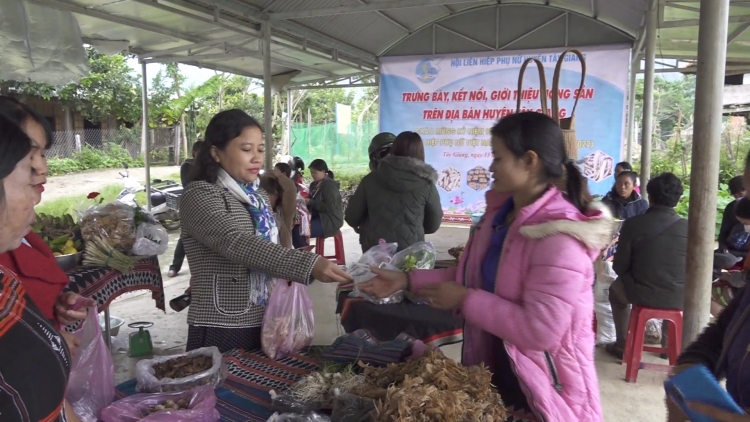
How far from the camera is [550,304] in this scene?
1328mm

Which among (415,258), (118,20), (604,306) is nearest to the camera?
(415,258)

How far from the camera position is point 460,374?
136 cm

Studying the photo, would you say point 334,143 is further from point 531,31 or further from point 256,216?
point 256,216

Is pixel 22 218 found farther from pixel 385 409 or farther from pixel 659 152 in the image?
pixel 659 152

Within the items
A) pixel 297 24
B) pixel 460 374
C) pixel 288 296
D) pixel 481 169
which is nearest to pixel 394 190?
pixel 288 296

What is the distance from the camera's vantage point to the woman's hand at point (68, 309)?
5.11 ft

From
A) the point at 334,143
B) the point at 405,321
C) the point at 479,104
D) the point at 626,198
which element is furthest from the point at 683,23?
the point at 334,143

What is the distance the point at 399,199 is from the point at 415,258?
99 cm

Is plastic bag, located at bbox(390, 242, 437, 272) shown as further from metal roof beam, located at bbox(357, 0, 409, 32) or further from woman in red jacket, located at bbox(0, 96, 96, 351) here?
metal roof beam, located at bbox(357, 0, 409, 32)

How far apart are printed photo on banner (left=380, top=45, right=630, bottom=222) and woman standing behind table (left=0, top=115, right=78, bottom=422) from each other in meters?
8.29

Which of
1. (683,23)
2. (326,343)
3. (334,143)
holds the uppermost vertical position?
(683,23)

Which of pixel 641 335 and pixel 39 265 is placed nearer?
pixel 39 265

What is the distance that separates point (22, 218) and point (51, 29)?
179 inches

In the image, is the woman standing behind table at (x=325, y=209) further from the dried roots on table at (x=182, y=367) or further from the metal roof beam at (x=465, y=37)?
the metal roof beam at (x=465, y=37)
